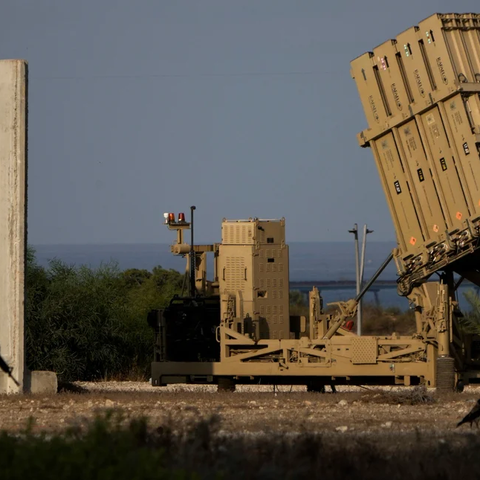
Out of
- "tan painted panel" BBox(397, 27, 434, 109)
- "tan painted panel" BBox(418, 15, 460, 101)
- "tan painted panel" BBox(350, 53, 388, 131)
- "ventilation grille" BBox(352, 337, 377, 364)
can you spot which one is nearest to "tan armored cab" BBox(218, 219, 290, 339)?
"ventilation grille" BBox(352, 337, 377, 364)

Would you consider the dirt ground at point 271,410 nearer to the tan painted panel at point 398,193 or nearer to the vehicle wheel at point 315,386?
the vehicle wheel at point 315,386

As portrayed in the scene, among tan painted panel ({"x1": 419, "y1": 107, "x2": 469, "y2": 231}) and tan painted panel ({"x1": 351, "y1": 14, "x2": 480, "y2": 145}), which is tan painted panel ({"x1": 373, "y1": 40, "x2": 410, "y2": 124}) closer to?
tan painted panel ({"x1": 351, "y1": 14, "x2": 480, "y2": 145})

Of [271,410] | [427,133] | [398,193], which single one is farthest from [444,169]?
[271,410]

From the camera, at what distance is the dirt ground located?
A: 407 inches

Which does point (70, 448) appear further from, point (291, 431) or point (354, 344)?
point (354, 344)

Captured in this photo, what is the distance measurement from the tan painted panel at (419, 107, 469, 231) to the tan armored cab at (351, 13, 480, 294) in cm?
2

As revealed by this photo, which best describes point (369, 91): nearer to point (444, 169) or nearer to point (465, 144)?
point (444, 169)

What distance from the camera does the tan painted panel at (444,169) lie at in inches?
671

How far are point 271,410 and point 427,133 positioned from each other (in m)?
6.46

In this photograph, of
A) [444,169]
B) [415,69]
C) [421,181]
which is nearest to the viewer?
[444,169]

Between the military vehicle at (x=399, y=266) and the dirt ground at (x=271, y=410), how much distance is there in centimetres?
279

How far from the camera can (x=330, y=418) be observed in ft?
37.8

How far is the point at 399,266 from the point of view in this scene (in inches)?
706

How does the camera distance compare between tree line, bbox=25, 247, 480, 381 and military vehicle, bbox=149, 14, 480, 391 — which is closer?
military vehicle, bbox=149, 14, 480, 391
